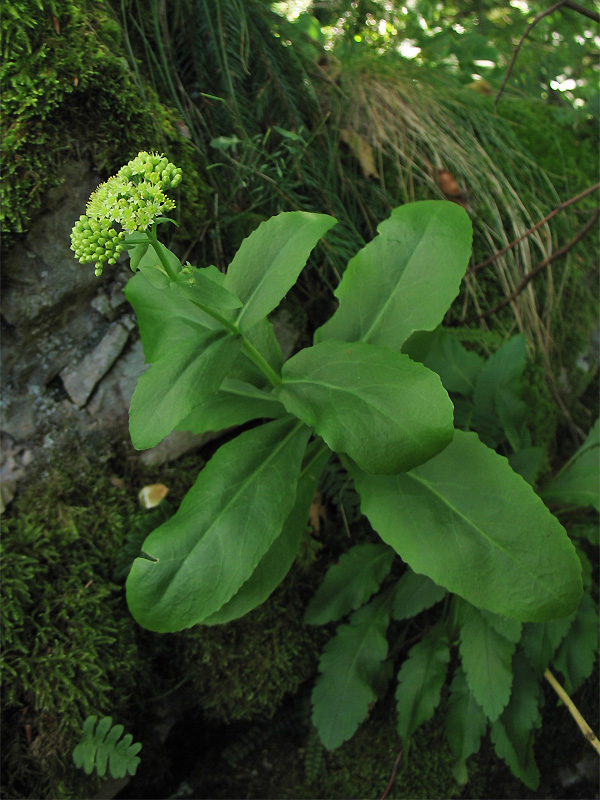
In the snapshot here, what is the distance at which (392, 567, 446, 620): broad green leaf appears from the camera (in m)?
1.81

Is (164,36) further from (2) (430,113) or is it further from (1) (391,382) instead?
(1) (391,382)

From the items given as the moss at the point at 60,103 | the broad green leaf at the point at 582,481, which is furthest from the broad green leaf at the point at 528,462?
the moss at the point at 60,103

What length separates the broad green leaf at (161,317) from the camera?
4.78 feet

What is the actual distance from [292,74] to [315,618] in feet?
6.78

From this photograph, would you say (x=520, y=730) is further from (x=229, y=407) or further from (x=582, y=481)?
(x=229, y=407)

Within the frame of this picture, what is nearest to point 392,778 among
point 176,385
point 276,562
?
point 276,562

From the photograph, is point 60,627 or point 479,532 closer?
point 479,532

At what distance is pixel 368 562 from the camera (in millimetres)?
1911

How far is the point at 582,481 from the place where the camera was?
1843 mm

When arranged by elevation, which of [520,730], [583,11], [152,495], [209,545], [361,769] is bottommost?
[361,769]

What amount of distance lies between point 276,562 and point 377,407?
591 millimetres

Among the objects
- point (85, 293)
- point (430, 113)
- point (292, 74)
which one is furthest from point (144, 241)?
point (430, 113)

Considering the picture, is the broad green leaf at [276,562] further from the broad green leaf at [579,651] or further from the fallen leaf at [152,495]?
the broad green leaf at [579,651]

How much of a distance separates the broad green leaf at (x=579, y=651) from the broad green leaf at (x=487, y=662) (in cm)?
22
